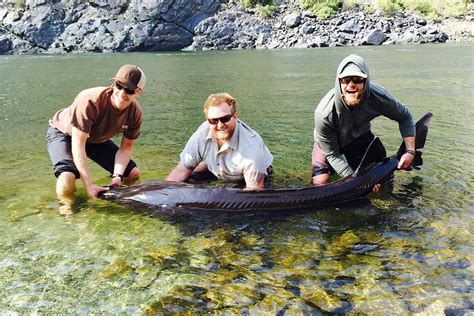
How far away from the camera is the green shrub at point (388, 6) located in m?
60.6

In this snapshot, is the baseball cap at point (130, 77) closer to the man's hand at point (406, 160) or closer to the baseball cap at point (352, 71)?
the baseball cap at point (352, 71)

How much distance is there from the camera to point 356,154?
6.63m

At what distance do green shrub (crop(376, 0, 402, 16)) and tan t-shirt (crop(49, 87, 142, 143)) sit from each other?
61201mm

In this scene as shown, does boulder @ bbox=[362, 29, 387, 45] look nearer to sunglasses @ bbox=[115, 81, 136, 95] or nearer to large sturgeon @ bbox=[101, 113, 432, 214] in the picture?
large sturgeon @ bbox=[101, 113, 432, 214]

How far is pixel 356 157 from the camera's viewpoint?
6652 mm

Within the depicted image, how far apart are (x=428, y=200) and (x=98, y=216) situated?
4153 millimetres

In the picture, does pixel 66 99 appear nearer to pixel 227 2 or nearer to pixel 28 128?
pixel 28 128

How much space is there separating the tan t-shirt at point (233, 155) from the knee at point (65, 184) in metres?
1.53

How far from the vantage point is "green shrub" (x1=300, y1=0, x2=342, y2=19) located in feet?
198

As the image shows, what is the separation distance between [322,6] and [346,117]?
60875 millimetres

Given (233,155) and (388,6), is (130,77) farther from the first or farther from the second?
(388,6)

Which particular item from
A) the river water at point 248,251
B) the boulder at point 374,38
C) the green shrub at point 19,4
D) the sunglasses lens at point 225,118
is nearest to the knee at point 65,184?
the river water at point 248,251

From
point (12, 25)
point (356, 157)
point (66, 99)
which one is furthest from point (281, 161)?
point (12, 25)

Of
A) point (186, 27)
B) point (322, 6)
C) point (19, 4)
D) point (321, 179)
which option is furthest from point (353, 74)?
point (19, 4)
